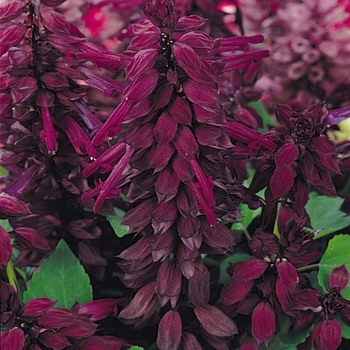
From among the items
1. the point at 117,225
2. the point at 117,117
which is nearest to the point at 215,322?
the point at 117,225

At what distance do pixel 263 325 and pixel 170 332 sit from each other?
0.09m

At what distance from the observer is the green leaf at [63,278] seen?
68cm

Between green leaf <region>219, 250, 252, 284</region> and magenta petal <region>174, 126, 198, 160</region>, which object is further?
green leaf <region>219, 250, 252, 284</region>

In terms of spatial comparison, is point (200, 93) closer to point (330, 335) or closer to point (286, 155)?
point (286, 155)

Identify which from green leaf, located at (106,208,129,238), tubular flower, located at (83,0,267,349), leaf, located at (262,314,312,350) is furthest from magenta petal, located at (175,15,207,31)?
leaf, located at (262,314,312,350)

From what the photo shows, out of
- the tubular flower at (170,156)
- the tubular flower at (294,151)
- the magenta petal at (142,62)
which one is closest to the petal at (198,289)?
the tubular flower at (170,156)

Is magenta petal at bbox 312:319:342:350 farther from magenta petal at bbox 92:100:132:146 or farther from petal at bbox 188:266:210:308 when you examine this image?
magenta petal at bbox 92:100:132:146

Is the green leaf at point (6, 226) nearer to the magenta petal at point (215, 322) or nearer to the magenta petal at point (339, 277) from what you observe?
the magenta petal at point (215, 322)

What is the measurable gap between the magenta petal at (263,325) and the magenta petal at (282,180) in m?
0.12

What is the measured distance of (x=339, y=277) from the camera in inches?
25.1

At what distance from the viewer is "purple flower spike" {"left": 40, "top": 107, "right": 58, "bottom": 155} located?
60cm

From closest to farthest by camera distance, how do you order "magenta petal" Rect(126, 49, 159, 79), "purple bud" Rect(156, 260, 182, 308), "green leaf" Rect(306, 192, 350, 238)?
"magenta petal" Rect(126, 49, 159, 79) < "purple bud" Rect(156, 260, 182, 308) < "green leaf" Rect(306, 192, 350, 238)

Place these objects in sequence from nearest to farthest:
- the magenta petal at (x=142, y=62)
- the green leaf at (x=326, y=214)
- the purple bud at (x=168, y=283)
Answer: the magenta petal at (x=142, y=62) < the purple bud at (x=168, y=283) < the green leaf at (x=326, y=214)

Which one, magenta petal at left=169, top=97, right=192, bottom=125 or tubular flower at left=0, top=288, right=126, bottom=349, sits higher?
magenta petal at left=169, top=97, right=192, bottom=125
